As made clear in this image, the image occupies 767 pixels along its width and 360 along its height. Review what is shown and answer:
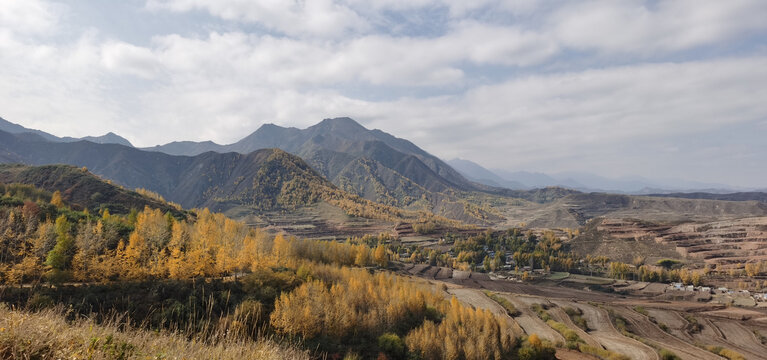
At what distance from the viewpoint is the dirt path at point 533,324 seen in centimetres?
8352

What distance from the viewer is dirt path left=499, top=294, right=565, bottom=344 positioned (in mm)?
83519

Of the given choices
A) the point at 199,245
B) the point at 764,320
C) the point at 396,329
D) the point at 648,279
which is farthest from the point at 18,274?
the point at 648,279

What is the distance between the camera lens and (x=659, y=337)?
301 feet

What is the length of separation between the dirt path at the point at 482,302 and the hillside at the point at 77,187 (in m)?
128

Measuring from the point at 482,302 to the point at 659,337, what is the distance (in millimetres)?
47557

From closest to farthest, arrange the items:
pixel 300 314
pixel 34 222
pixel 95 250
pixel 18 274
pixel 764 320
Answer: pixel 18 274 → pixel 300 314 → pixel 95 250 → pixel 34 222 → pixel 764 320

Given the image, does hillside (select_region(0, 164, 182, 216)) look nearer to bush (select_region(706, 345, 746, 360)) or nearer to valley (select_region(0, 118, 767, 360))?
valley (select_region(0, 118, 767, 360))

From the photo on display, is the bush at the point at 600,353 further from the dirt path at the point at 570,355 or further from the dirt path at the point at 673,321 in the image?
the dirt path at the point at 673,321

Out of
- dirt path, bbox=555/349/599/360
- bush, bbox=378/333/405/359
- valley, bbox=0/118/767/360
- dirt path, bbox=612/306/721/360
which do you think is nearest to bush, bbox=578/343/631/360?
valley, bbox=0/118/767/360

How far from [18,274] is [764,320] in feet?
613

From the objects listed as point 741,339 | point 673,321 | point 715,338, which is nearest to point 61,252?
point 715,338

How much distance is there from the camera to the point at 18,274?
1950 inches

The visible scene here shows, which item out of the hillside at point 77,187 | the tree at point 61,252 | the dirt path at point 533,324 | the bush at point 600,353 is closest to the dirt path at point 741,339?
the bush at point 600,353

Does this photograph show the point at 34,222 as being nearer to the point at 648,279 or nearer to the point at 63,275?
the point at 63,275
